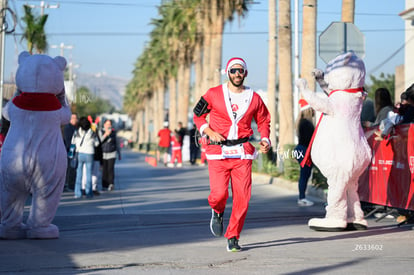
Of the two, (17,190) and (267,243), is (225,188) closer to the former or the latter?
(267,243)

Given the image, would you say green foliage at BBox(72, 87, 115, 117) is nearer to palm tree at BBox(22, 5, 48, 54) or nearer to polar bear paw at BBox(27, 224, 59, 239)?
polar bear paw at BBox(27, 224, 59, 239)

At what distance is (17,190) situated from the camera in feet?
31.7

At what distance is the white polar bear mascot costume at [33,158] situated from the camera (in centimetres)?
962

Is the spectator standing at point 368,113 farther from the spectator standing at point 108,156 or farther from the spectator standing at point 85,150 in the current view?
the spectator standing at point 108,156

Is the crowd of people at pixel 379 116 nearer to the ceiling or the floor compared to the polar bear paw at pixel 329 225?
nearer to the ceiling

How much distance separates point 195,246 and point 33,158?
225 centimetres

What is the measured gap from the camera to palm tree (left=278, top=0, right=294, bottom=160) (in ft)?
81.7

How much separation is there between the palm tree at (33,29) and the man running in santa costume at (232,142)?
32248mm

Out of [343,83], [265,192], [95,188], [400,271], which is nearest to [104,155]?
[95,188]

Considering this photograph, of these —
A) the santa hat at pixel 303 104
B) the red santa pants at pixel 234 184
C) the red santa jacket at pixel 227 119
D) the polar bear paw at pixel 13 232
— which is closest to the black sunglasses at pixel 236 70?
the red santa jacket at pixel 227 119

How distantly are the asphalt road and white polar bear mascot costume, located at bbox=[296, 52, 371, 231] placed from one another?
0.30 meters

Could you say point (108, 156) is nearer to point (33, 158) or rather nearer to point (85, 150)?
point (85, 150)

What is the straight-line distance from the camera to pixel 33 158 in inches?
379

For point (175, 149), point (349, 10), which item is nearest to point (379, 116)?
point (349, 10)
